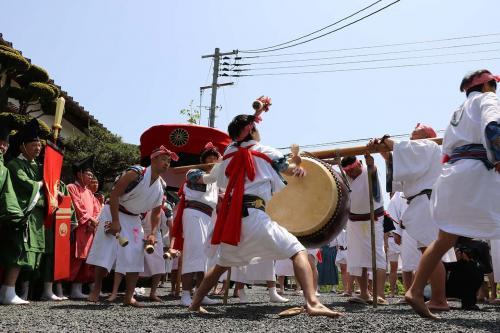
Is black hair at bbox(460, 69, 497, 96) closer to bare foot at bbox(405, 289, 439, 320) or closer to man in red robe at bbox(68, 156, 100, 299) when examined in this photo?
bare foot at bbox(405, 289, 439, 320)

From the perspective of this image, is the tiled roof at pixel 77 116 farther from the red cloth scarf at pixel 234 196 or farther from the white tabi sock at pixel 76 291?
the red cloth scarf at pixel 234 196

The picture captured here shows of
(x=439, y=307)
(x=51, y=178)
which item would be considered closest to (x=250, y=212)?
(x=439, y=307)

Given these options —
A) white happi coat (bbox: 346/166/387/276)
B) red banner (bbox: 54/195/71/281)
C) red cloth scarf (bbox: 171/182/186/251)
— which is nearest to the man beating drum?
red cloth scarf (bbox: 171/182/186/251)

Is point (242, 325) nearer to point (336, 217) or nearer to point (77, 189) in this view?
point (336, 217)

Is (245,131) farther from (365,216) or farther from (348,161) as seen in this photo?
(365,216)

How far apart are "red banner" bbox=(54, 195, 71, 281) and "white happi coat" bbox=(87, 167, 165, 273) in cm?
62

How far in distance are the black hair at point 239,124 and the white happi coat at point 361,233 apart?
1.88 meters

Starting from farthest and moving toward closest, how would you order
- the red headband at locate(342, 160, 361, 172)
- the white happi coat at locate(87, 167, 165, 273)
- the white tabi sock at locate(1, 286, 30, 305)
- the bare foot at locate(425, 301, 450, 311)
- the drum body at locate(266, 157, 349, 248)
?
the red headband at locate(342, 160, 361, 172), the white happi coat at locate(87, 167, 165, 273), the white tabi sock at locate(1, 286, 30, 305), the drum body at locate(266, 157, 349, 248), the bare foot at locate(425, 301, 450, 311)

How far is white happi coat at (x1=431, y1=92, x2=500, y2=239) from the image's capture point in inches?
132

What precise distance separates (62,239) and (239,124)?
2.88 meters

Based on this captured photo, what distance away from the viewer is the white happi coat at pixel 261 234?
376 cm

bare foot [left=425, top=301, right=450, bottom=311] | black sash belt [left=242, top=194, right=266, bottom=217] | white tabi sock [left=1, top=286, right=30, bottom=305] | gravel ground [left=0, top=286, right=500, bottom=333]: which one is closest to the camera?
gravel ground [left=0, top=286, right=500, bottom=333]

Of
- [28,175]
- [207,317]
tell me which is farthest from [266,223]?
[28,175]

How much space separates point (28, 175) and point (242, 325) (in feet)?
10.2
